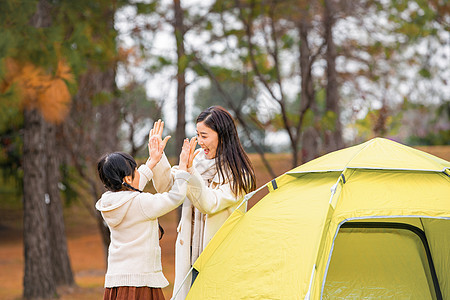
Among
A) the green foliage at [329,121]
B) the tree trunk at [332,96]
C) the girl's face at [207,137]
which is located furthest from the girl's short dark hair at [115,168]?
the tree trunk at [332,96]

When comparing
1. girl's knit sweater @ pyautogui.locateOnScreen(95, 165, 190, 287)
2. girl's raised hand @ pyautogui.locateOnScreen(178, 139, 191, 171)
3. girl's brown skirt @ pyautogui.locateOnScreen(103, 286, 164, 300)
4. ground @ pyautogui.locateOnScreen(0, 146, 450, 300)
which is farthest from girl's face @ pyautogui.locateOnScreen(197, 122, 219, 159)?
ground @ pyautogui.locateOnScreen(0, 146, 450, 300)

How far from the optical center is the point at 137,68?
10281 mm

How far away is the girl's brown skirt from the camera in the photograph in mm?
2602

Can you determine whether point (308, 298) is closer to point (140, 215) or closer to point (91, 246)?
point (140, 215)

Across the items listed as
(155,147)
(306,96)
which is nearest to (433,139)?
(306,96)

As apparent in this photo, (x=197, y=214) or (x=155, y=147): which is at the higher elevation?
(x=155, y=147)

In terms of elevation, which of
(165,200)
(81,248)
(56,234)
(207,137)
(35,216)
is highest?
(207,137)

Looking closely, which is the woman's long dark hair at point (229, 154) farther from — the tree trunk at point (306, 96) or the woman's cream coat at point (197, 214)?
the tree trunk at point (306, 96)

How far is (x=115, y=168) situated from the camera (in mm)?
2639

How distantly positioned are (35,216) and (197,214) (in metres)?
4.50

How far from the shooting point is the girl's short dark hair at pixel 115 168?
2637mm

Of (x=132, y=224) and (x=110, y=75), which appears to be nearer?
(x=132, y=224)

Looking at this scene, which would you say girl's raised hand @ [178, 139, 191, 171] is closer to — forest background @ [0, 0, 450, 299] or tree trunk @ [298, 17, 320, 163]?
forest background @ [0, 0, 450, 299]

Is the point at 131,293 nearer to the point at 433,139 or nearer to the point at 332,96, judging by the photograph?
the point at 332,96
